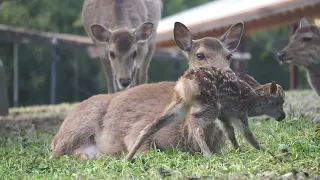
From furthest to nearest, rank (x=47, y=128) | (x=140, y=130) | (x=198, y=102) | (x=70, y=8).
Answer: (x=70, y=8) → (x=47, y=128) → (x=140, y=130) → (x=198, y=102)

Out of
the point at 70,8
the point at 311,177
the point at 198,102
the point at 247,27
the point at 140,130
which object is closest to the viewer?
the point at 311,177

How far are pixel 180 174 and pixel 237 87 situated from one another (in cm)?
124

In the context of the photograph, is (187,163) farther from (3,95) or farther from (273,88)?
(3,95)

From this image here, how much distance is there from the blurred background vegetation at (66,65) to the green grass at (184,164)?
2183 cm

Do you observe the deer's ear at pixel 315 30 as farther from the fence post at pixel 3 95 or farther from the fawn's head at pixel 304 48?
the fence post at pixel 3 95

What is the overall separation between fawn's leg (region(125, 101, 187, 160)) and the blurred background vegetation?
22.4m

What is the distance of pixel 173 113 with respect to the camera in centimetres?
561

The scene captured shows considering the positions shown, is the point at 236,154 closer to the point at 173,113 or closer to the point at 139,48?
the point at 173,113

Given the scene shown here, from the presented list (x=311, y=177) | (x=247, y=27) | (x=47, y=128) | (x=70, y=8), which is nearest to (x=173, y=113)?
(x=311, y=177)

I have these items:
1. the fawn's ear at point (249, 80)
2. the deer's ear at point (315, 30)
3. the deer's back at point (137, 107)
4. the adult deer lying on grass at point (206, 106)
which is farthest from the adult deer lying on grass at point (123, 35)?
the adult deer lying on grass at point (206, 106)

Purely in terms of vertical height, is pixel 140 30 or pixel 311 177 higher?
pixel 140 30

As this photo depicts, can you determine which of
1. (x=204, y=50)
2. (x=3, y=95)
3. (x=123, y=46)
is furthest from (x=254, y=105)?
(x=3, y=95)

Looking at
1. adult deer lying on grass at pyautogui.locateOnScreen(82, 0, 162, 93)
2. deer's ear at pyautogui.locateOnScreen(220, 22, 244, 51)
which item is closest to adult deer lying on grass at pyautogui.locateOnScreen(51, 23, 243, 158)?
deer's ear at pyautogui.locateOnScreen(220, 22, 244, 51)

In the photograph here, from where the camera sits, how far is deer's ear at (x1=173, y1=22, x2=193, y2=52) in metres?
7.11
